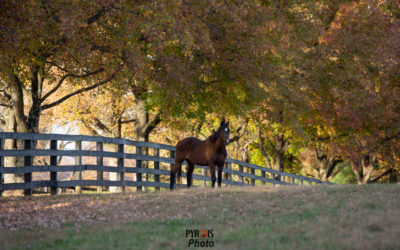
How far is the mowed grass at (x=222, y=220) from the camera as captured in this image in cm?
748

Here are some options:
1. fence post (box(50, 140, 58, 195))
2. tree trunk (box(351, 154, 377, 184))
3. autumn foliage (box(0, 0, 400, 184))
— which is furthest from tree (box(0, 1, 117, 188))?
tree trunk (box(351, 154, 377, 184))

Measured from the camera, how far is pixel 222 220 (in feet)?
30.0

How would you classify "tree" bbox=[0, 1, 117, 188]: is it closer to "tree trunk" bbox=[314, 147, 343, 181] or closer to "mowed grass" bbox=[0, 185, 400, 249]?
"mowed grass" bbox=[0, 185, 400, 249]

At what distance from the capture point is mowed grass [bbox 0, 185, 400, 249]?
748cm

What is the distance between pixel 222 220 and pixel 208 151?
5291 millimetres

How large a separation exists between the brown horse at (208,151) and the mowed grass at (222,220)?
168 centimetres

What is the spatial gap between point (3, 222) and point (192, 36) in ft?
24.6

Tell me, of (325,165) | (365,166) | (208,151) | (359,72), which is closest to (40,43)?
(208,151)

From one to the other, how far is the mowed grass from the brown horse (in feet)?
5.51

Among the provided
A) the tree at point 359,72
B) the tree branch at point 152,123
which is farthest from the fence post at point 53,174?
the tree at point 359,72

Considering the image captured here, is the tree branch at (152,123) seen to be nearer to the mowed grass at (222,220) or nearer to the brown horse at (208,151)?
the brown horse at (208,151)

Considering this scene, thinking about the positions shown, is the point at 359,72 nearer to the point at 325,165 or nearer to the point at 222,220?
the point at 325,165

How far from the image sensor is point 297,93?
2180 cm

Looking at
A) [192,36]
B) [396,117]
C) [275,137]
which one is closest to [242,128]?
[275,137]
